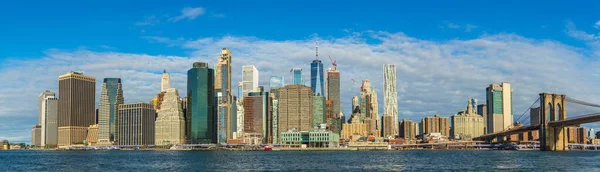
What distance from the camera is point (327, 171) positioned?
269 ft

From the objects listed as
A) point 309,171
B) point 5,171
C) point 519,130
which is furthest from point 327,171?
point 519,130

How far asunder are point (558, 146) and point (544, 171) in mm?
86808

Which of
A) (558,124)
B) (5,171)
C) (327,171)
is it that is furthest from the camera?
(558,124)

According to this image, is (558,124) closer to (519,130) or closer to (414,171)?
(519,130)

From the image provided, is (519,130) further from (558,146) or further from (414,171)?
(414,171)

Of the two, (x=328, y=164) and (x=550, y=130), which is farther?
(x=550, y=130)

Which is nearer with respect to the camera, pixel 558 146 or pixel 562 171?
pixel 562 171

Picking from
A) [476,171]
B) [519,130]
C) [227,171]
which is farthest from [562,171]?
[519,130]

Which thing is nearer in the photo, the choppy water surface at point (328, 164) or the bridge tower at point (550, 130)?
the choppy water surface at point (328, 164)

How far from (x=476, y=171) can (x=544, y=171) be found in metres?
7.71

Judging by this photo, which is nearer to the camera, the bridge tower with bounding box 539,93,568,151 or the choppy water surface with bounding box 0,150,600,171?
the choppy water surface with bounding box 0,150,600,171

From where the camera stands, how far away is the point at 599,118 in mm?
138000

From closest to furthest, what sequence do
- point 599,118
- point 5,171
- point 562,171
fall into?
1. point 562,171
2. point 5,171
3. point 599,118

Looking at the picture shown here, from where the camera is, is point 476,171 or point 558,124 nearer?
point 476,171
